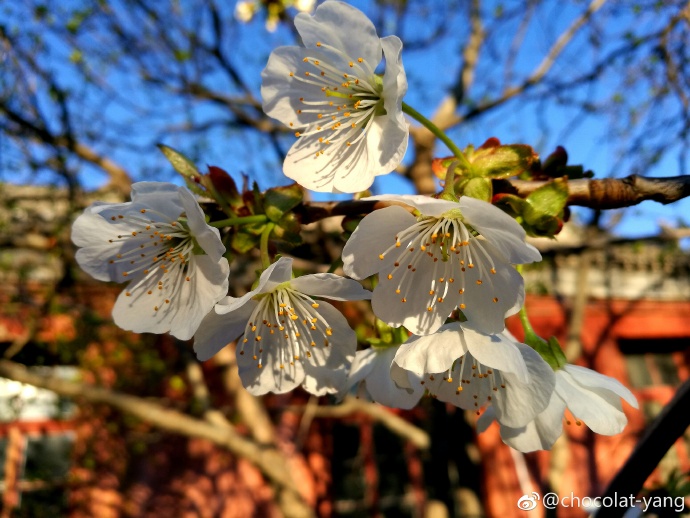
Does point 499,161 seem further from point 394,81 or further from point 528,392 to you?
point 528,392

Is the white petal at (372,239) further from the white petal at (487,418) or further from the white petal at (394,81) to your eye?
the white petal at (487,418)

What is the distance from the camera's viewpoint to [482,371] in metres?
0.80

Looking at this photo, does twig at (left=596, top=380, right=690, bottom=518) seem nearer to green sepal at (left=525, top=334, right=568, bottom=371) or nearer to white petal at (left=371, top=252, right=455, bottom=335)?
green sepal at (left=525, top=334, right=568, bottom=371)

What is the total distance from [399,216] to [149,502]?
4544 millimetres

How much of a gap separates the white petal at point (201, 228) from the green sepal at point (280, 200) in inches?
3.5

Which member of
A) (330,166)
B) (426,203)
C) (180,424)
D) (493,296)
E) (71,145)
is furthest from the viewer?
(71,145)

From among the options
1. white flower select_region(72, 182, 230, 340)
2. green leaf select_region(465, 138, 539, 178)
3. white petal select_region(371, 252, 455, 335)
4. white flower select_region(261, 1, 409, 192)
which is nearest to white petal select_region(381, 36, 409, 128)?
white flower select_region(261, 1, 409, 192)

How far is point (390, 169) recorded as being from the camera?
2.31ft

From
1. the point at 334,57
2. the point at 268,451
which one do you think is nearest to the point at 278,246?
the point at 334,57

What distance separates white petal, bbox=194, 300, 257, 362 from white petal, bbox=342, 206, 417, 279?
19cm

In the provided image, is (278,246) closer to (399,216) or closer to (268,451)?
(399,216)

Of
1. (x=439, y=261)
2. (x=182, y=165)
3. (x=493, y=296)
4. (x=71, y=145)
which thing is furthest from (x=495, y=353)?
(x=71, y=145)

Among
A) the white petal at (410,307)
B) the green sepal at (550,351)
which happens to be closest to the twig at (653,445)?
the green sepal at (550,351)

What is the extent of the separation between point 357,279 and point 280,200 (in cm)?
16
